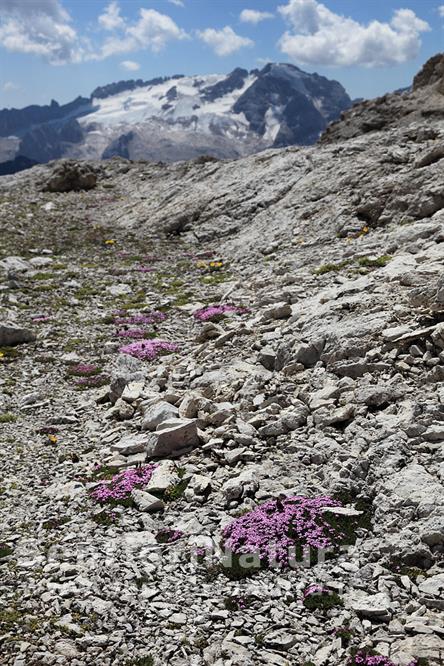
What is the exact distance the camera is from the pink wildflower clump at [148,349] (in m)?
25.0

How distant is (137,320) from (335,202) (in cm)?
1921

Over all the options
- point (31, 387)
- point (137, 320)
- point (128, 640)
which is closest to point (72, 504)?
point (128, 640)

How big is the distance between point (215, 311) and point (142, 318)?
188 inches

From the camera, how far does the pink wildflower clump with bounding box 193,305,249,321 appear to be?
1109 inches

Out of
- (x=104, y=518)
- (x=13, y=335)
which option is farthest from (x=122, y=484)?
(x=13, y=335)

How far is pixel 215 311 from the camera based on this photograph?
29.1m

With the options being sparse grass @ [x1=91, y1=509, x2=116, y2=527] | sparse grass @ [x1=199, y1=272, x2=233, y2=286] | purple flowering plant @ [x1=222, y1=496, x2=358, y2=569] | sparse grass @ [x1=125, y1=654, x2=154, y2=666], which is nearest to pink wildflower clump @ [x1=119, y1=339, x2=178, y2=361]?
sparse grass @ [x1=199, y1=272, x2=233, y2=286]

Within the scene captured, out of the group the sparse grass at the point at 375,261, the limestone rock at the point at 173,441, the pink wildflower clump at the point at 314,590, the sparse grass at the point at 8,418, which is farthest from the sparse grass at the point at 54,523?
the sparse grass at the point at 375,261

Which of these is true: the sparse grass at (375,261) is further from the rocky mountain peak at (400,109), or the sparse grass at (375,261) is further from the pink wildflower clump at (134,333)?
the rocky mountain peak at (400,109)

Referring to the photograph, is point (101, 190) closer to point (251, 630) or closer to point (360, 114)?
point (360, 114)

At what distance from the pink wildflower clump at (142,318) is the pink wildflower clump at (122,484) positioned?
16.0m

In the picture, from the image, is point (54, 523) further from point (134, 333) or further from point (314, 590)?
point (134, 333)

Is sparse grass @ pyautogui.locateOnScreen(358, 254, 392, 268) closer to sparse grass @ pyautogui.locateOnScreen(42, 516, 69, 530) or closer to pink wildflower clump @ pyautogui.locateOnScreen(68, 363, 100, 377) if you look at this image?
pink wildflower clump @ pyautogui.locateOnScreen(68, 363, 100, 377)

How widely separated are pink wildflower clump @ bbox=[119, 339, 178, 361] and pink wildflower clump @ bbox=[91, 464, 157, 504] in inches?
393
